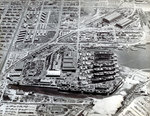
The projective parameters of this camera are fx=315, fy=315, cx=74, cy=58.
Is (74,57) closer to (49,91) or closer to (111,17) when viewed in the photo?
(49,91)

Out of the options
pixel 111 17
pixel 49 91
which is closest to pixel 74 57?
pixel 49 91

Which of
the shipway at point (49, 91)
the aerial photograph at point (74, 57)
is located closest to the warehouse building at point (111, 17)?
the aerial photograph at point (74, 57)

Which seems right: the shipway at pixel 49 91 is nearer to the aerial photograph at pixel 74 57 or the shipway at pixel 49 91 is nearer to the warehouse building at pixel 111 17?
the aerial photograph at pixel 74 57

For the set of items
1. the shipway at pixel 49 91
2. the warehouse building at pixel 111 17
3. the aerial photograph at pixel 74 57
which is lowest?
the shipway at pixel 49 91

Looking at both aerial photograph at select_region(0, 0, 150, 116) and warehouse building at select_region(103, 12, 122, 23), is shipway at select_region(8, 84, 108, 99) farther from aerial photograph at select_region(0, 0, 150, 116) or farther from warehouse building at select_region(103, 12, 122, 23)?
warehouse building at select_region(103, 12, 122, 23)

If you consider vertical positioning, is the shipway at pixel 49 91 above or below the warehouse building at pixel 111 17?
below

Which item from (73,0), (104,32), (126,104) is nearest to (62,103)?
(126,104)

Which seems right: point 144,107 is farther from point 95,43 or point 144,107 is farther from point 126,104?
point 95,43

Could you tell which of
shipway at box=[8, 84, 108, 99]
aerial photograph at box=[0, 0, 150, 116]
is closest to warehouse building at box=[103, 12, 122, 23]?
aerial photograph at box=[0, 0, 150, 116]

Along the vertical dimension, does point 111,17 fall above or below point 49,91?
above

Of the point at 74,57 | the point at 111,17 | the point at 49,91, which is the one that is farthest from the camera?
the point at 111,17
